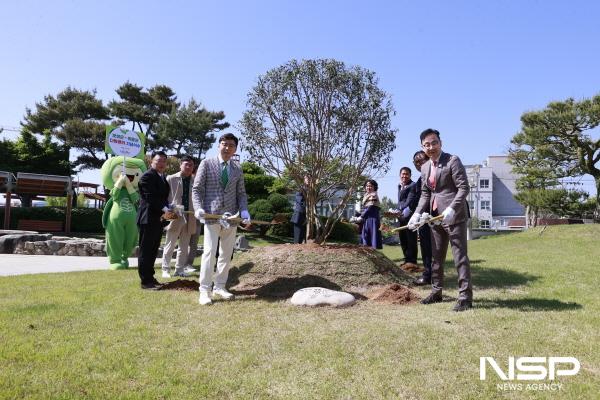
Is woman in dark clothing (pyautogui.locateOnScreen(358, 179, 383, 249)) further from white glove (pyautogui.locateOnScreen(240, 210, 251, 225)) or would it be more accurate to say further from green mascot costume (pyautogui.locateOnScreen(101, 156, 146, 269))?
green mascot costume (pyautogui.locateOnScreen(101, 156, 146, 269))

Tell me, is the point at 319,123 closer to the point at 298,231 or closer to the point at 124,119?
the point at 298,231

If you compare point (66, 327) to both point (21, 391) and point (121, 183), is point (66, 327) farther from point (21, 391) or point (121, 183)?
point (121, 183)

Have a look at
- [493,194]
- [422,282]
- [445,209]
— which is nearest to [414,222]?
[445,209]

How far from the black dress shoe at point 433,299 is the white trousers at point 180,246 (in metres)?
4.34

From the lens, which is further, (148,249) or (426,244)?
(426,244)

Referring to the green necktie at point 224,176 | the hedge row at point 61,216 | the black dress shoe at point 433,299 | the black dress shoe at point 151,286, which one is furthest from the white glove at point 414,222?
the hedge row at point 61,216

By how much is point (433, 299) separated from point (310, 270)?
1.59 meters

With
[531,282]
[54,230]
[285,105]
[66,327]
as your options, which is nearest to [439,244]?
[531,282]

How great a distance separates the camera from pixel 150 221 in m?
6.03

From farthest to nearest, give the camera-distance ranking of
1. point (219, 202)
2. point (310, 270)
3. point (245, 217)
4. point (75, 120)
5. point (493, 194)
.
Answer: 1. point (493, 194)
2. point (75, 120)
3. point (310, 270)
4. point (219, 202)
5. point (245, 217)

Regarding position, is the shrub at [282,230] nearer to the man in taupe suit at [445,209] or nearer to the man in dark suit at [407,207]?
the man in dark suit at [407,207]

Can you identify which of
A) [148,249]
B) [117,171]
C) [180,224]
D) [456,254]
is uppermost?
[117,171]

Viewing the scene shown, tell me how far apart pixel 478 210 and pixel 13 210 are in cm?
5477

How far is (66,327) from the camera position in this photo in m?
3.80
